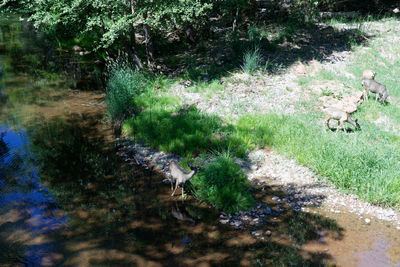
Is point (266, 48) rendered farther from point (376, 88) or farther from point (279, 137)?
point (279, 137)

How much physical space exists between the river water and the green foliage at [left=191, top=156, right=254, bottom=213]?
249 millimetres

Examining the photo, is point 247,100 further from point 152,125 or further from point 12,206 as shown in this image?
point 12,206

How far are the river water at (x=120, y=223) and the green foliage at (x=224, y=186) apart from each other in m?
0.25

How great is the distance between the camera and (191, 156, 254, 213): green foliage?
231 inches

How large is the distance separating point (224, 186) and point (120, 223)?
6.20 ft

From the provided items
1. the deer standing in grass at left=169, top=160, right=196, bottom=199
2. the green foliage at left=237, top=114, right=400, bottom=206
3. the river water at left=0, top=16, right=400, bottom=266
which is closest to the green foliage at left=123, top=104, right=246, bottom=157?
the green foliage at left=237, top=114, right=400, bottom=206

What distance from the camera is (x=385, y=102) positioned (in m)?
8.81

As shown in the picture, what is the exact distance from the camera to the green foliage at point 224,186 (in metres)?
5.87

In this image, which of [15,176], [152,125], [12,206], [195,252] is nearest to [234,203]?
[195,252]

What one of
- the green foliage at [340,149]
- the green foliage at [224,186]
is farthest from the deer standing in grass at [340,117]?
the green foliage at [224,186]

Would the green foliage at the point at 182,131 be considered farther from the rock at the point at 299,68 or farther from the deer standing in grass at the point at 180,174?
the rock at the point at 299,68

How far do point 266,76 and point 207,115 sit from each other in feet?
9.13

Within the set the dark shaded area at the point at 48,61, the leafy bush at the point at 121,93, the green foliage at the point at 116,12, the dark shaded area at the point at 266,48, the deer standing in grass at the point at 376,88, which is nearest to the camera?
the deer standing in grass at the point at 376,88

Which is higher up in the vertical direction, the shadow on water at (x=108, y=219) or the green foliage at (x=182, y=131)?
the green foliage at (x=182, y=131)
